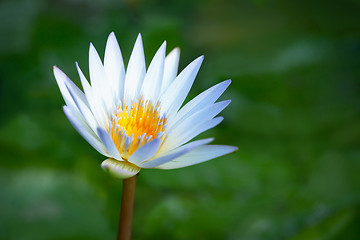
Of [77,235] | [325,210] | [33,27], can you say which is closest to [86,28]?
[33,27]

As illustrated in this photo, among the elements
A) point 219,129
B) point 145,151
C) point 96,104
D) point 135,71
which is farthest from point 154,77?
point 219,129

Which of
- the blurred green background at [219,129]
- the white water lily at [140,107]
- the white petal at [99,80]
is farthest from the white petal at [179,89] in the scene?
the blurred green background at [219,129]

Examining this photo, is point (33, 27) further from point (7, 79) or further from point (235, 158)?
point (235, 158)

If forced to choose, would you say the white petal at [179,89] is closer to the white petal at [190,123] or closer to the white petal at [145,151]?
the white petal at [190,123]

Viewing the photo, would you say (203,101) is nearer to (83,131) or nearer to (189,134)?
(189,134)

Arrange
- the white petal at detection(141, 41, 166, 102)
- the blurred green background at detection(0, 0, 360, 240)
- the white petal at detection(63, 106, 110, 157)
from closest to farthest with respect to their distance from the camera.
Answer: the white petal at detection(63, 106, 110, 157) < the white petal at detection(141, 41, 166, 102) < the blurred green background at detection(0, 0, 360, 240)

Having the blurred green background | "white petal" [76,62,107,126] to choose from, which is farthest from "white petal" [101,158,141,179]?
the blurred green background

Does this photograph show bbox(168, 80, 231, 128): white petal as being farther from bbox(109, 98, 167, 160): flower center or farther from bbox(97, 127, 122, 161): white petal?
bbox(97, 127, 122, 161): white petal

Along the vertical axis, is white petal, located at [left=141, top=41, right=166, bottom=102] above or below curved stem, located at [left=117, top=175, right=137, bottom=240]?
above
